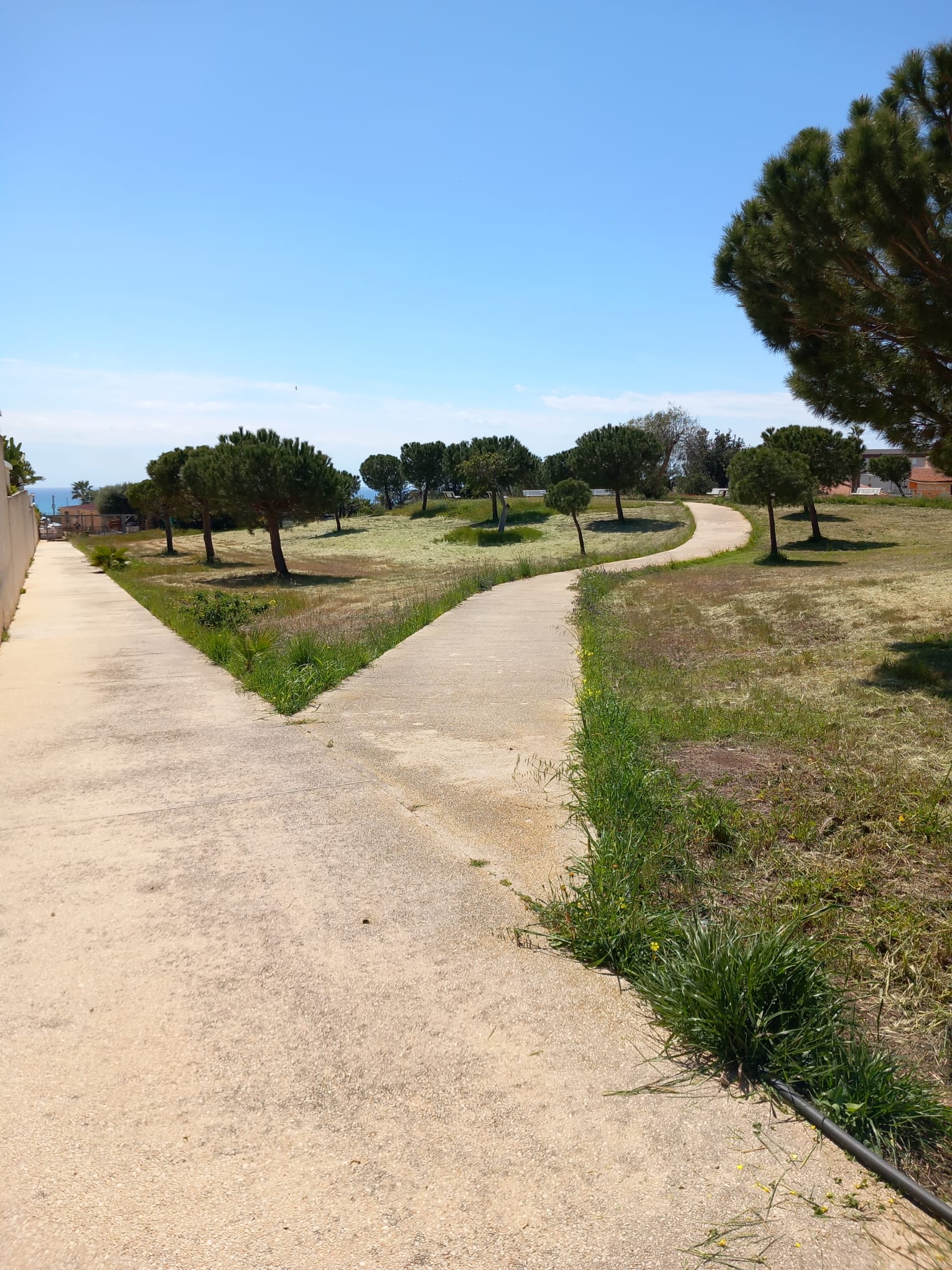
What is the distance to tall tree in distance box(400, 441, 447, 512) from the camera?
2744 inches

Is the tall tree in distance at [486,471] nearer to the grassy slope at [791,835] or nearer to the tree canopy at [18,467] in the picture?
the tree canopy at [18,467]

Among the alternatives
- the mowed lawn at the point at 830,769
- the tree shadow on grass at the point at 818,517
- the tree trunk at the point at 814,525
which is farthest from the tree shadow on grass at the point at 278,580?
the tree shadow on grass at the point at 818,517

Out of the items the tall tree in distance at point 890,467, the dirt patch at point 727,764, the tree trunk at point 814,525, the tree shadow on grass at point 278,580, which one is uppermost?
the tall tree in distance at point 890,467

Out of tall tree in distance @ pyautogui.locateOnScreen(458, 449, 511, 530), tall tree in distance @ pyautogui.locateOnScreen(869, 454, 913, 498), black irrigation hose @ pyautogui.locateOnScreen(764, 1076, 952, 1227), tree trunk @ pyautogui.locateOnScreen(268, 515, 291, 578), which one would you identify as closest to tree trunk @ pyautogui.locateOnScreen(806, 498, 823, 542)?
tall tree in distance @ pyautogui.locateOnScreen(869, 454, 913, 498)

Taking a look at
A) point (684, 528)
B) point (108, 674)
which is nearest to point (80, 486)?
point (684, 528)

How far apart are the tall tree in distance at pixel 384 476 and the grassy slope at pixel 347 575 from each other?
17.9 m

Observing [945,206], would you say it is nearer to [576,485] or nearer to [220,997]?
[220,997]

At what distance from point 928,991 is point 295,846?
286cm

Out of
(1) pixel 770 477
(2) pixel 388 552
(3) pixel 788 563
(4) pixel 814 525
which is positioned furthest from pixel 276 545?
(4) pixel 814 525

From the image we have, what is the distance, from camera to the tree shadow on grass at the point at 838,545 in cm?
3042

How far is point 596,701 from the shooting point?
732cm

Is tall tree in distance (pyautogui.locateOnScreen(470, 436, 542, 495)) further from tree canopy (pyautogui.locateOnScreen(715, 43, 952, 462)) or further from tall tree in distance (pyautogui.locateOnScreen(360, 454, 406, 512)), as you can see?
tree canopy (pyautogui.locateOnScreen(715, 43, 952, 462))

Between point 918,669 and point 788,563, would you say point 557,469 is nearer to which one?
point 788,563

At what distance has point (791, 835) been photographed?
4.44m
